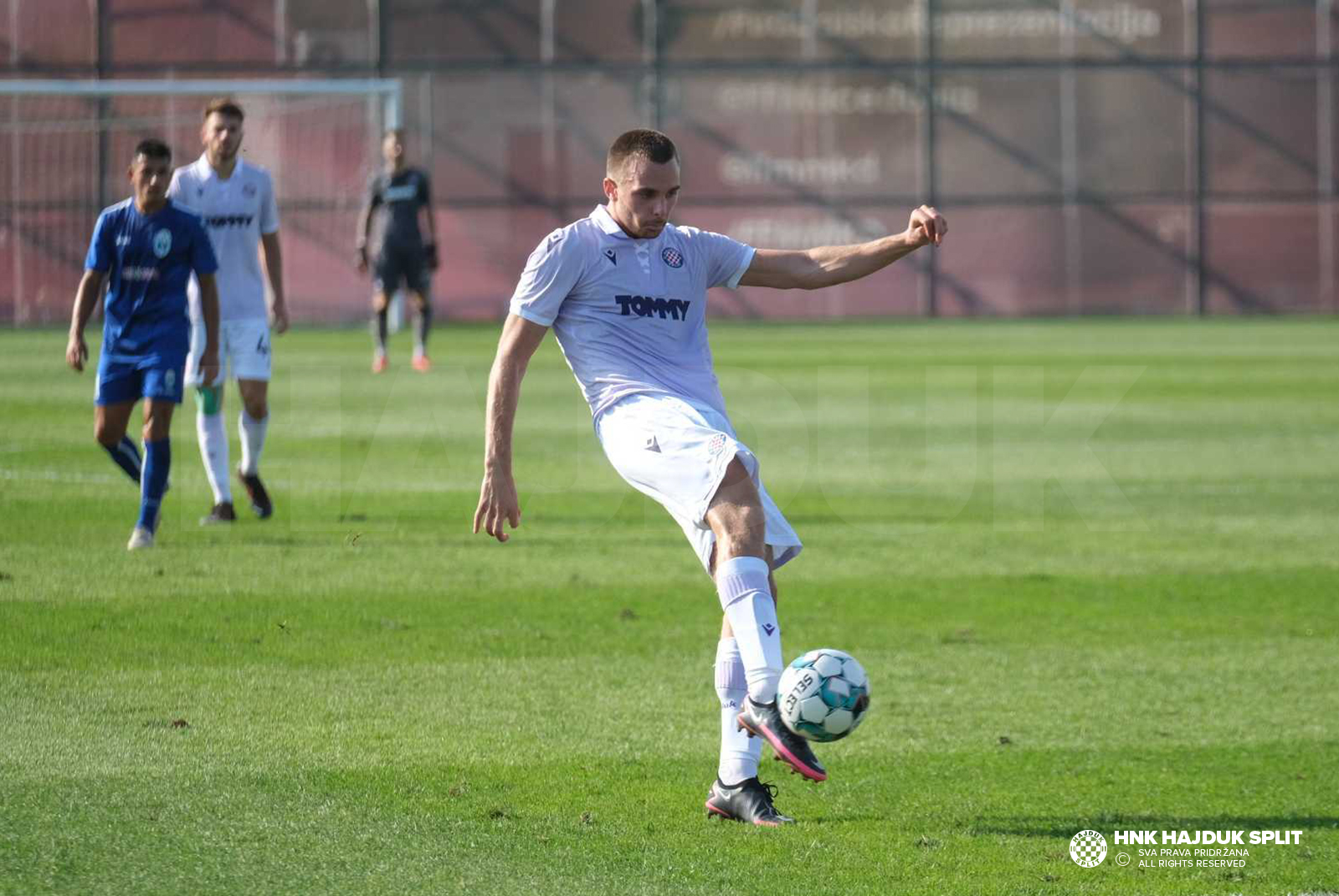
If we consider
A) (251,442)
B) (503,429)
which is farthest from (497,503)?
(251,442)

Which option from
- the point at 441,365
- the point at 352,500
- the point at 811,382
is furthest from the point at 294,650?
the point at 441,365

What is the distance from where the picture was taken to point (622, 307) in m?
5.20

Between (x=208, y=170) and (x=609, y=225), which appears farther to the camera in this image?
(x=208, y=170)

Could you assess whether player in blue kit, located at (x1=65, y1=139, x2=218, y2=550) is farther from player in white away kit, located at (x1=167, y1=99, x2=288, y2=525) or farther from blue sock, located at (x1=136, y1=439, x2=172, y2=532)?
player in white away kit, located at (x1=167, y1=99, x2=288, y2=525)

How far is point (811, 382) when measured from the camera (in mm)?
19312

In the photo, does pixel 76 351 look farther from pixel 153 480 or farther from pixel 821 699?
pixel 821 699

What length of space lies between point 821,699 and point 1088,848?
806 millimetres

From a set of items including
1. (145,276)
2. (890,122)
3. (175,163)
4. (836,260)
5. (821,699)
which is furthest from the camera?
(890,122)

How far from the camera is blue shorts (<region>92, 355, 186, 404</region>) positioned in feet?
28.5

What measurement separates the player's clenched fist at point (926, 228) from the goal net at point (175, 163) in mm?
19254

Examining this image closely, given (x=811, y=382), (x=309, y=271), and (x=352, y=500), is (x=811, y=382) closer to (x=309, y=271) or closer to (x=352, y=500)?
(x=352, y=500)

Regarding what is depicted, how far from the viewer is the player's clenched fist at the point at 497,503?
16.0 feet

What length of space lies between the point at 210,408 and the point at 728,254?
16.8ft

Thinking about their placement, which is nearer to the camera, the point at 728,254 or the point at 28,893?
the point at 28,893
